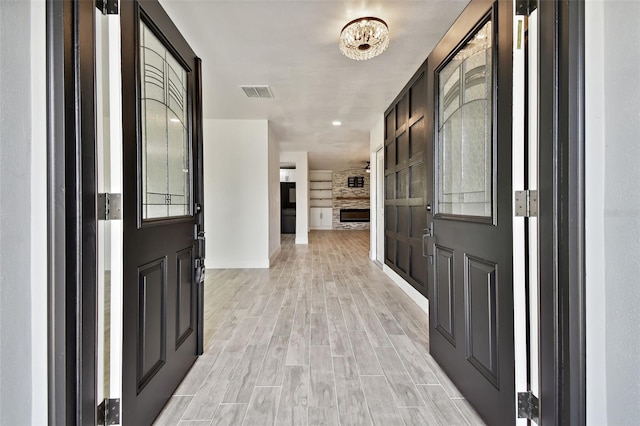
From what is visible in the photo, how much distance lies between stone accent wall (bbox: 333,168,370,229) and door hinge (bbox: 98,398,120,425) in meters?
11.1

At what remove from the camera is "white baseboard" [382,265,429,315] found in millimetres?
2827

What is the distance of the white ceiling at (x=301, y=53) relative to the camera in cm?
205

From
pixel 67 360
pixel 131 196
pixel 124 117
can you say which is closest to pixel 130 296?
pixel 67 360

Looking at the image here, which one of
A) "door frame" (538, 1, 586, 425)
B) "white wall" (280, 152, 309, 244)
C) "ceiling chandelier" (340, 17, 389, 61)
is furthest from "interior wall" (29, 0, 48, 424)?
"white wall" (280, 152, 309, 244)

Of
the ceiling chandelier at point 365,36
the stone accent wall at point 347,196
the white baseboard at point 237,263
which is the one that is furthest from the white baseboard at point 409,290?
the stone accent wall at point 347,196

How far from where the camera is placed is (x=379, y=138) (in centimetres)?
483

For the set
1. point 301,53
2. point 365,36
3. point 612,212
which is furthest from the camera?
point 301,53

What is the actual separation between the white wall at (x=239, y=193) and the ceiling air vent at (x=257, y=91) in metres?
1.16

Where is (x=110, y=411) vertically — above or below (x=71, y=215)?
below

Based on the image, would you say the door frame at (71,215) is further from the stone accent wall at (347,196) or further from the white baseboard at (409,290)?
the stone accent wall at (347,196)

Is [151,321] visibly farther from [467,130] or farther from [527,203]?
[467,130]

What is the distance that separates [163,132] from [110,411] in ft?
4.37

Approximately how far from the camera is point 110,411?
3.61ft

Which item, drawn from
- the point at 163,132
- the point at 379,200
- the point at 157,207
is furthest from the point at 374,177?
the point at 157,207
